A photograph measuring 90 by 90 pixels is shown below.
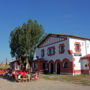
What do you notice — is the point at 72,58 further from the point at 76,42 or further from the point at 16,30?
the point at 16,30

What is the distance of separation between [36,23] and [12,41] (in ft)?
21.8

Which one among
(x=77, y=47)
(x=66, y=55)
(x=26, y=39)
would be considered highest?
(x=26, y=39)

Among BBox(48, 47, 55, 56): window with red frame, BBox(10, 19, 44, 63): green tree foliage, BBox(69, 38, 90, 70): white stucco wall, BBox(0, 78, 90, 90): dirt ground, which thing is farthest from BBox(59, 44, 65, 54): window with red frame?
BBox(0, 78, 90, 90): dirt ground

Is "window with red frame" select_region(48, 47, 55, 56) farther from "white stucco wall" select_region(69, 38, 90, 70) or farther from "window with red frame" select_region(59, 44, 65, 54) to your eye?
"white stucco wall" select_region(69, 38, 90, 70)

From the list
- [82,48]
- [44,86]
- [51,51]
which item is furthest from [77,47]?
[44,86]

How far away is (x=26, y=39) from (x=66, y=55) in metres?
9.68

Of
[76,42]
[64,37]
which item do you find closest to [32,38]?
[64,37]

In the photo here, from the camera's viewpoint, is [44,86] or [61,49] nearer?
[44,86]

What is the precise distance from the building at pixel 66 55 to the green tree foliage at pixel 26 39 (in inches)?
151

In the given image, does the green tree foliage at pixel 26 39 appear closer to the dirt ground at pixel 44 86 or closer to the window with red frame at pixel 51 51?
the window with red frame at pixel 51 51

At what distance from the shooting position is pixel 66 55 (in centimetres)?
2048

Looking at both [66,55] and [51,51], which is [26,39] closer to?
[51,51]

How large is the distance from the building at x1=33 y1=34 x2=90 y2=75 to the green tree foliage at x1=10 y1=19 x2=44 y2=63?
151 inches

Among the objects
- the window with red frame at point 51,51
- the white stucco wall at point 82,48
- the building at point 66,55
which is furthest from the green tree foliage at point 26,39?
the white stucco wall at point 82,48
